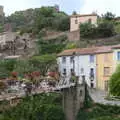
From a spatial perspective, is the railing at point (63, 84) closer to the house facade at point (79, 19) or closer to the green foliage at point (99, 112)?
the green foliage at point (99, 112)

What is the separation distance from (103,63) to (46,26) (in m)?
26.1

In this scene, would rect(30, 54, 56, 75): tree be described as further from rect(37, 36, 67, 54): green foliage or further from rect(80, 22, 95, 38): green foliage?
rect(80, 22, 95, 38): green foliage

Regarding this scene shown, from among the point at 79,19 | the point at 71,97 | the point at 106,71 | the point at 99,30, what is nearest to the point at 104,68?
the point at 106,71

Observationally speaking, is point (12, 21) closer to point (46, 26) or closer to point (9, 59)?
point (46, 26)

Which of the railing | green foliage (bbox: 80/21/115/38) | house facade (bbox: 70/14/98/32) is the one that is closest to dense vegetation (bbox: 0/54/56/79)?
green foliage (bbox: 80/21/115/38)

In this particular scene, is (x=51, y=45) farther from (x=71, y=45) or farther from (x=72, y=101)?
(x=72, y=101)

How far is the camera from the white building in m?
49.1

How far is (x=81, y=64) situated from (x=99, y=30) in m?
13.8

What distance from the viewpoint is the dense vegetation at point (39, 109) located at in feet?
103

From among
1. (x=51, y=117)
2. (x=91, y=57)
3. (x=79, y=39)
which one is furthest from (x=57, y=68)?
(x=51, y=117)

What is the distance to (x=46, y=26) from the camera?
239 ft

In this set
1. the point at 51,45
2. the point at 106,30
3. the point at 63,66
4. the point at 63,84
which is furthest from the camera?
the point at 106,30

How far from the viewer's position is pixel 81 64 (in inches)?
1997

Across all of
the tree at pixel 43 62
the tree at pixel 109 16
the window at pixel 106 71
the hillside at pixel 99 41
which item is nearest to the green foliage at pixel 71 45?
the hillside at pixel 99 41
